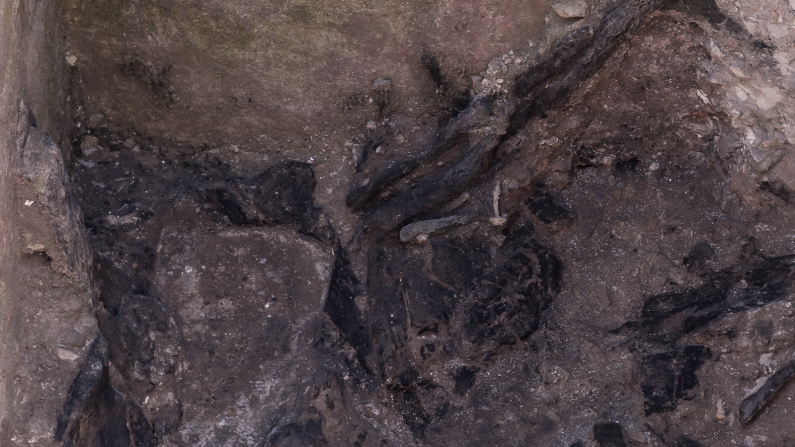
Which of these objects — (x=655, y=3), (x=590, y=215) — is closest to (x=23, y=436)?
(x=590, y=215)

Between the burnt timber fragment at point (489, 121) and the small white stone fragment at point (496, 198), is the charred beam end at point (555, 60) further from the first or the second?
the small white stone fragment at point (496, 198)

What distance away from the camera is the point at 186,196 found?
381cm

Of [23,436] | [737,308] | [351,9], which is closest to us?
[23,436]

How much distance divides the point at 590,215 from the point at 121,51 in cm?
243

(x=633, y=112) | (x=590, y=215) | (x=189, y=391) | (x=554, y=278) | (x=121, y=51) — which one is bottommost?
(x=189, y=391)

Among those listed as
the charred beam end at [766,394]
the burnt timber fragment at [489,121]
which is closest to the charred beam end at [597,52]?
the burnt timber fragment at [489,121]

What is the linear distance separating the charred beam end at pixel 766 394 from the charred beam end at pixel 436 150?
165 centimetres

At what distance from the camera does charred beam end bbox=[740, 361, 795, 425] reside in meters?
2.98

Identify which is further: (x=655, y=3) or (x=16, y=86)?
(x=655, y=3)

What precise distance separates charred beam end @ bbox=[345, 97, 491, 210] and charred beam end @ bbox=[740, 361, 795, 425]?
1646 mm

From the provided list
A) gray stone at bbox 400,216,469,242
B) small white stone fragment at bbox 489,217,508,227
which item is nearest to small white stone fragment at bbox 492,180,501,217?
small white stone fragment at bbox 489,217,508,227

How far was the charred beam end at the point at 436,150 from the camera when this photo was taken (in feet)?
11.5

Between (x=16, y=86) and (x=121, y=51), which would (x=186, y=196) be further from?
Result: (x=16, y=86)

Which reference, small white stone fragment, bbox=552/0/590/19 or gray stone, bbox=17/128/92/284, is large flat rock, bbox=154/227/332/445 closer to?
gray stone, bbox=17/128/92/284
